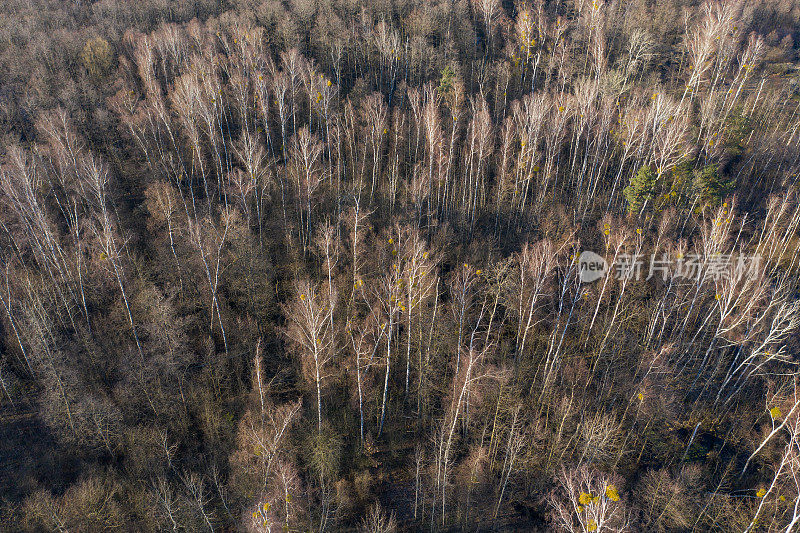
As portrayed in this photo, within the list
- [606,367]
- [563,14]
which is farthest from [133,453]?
[563,14]

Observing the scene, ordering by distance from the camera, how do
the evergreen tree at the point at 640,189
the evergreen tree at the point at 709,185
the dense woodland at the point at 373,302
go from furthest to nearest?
1. the evergreen tree at the point at 709,185
2. the evergreen tree at the point at 640,189
3. the dense woodland at the point at 373,302
